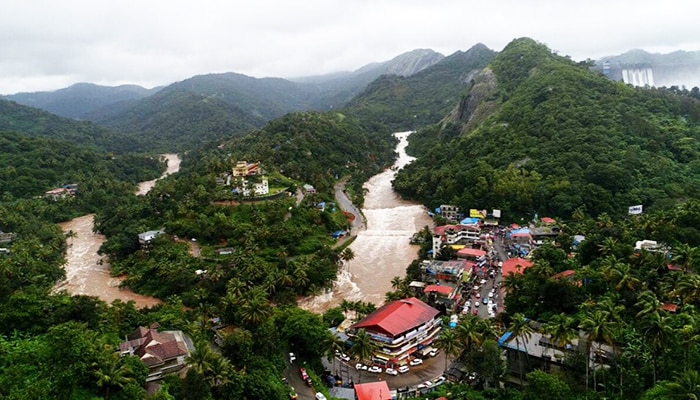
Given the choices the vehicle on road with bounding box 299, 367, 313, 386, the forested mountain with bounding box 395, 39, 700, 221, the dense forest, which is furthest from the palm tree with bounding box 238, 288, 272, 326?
the forested mountain with bounding box 395, 39, 700, 221

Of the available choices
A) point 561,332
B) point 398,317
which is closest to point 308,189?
point 398,317

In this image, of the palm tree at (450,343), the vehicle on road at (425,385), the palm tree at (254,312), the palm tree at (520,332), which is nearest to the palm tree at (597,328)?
the palm tree at (520,332)

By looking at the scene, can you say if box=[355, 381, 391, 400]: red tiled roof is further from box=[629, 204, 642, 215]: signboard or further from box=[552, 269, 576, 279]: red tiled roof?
box=[629, 204, 642, 215]: signboard

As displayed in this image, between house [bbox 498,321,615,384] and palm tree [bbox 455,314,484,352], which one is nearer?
house [bbox 498,321,615,384]

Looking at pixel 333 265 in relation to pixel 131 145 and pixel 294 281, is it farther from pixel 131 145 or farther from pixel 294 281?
pixel 131 145

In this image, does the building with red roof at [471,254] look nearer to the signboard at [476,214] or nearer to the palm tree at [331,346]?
the signboard at [476,214]
